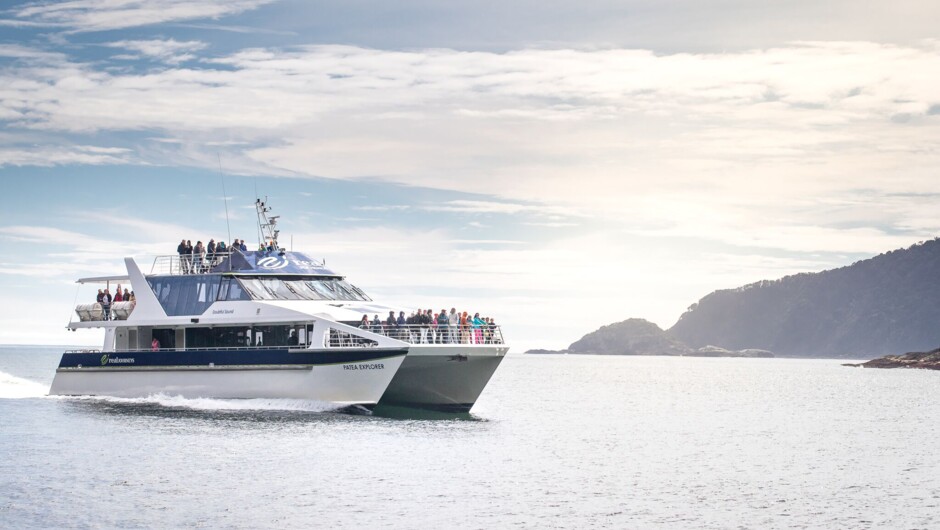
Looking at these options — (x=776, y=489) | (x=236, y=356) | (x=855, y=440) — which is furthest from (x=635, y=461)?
(x=236, y=356)

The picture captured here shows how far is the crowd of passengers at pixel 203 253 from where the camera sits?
169ft

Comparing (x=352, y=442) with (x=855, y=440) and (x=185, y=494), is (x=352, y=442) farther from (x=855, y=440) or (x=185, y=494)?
(x=855, y=440)

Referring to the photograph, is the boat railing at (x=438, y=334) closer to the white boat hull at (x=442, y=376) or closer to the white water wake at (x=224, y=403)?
the white boat hull at (x=442, y=376)

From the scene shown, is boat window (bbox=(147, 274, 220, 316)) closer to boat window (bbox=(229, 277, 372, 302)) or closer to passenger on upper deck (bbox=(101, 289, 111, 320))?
boat window (bbox=(229, 277, 372, 302))

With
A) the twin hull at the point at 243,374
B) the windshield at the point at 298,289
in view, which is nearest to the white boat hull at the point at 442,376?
the twin hull at the point at 243,374

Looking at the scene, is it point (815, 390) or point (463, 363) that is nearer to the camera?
point (463, 363)

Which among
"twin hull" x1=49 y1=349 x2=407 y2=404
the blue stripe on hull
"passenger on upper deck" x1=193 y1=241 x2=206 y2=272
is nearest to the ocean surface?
"twin hull" x1=49 y1=349 x2=407 y2=404

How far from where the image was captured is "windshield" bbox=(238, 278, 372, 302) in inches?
1917

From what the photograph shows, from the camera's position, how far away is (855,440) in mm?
47719

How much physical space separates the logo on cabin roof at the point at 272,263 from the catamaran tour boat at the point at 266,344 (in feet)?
0.24

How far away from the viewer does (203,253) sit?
52.1 m

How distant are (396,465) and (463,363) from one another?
11825mm

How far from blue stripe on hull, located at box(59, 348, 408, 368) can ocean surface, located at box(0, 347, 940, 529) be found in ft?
5.46

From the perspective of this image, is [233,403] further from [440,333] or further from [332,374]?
[440,333]
